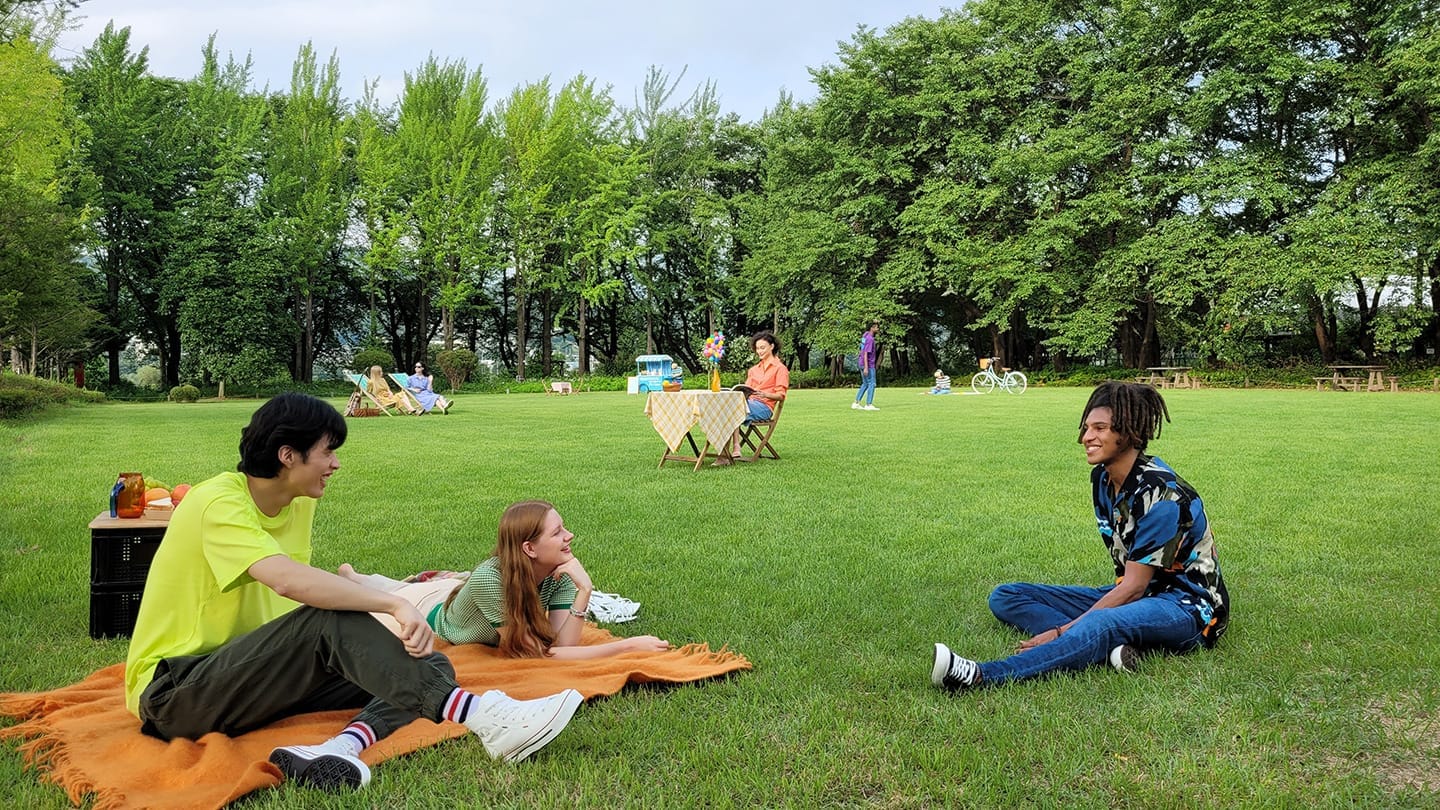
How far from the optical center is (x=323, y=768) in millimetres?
2244

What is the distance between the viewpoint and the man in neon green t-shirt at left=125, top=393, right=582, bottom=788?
232cm

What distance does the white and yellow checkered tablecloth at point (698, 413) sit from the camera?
870 cm

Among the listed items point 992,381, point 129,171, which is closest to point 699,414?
point 992,381

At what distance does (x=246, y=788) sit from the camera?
7.18 feet

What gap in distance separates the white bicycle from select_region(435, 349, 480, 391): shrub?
19.7 metres

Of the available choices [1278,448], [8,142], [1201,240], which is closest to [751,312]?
[1201,240]

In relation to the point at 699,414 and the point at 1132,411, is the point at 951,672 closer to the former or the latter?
the point at 1132,411

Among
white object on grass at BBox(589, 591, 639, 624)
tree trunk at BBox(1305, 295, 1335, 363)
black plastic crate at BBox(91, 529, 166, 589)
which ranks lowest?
white object on grass at BBox(589, 591, 639, 624)

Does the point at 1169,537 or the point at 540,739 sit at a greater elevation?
the point at 1169,537

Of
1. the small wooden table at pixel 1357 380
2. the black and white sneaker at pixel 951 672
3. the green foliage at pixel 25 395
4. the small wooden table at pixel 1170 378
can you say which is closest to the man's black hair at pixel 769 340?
the black and white sneaker at pixel 951 672

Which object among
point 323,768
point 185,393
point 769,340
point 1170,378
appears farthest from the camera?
point 185,393

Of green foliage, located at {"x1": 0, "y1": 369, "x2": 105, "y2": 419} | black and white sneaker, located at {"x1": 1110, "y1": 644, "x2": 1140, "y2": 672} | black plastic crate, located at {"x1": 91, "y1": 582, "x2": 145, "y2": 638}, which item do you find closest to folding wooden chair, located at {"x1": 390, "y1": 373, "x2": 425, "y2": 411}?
green foliage, located at {"x1": 0, "y1": 369, "x2": 105, "y2": 419}

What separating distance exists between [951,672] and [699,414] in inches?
239

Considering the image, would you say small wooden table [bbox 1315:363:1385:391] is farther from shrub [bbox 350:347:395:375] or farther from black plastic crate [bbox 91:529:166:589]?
shrub [bbox 350:347:395:375]
